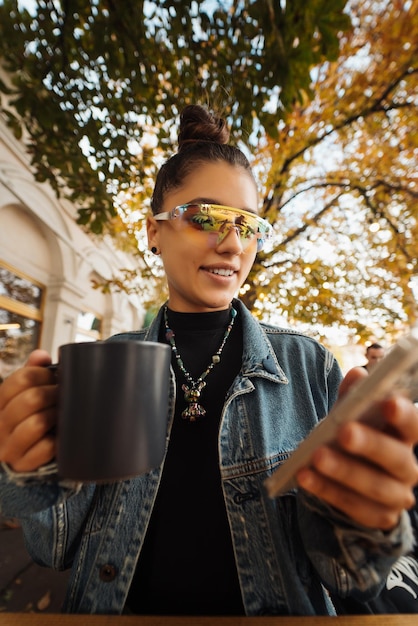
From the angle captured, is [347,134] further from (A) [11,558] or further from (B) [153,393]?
(A) [11,558]

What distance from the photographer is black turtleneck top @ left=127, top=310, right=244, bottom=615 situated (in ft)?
2.78

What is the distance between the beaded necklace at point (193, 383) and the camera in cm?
100

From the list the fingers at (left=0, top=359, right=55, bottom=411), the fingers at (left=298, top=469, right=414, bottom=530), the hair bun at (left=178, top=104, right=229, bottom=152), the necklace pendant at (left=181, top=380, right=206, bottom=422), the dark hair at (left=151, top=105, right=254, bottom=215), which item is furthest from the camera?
the hair bun at (left=178, top=104, right=229, bottom=152)

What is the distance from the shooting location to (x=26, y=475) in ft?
1.99

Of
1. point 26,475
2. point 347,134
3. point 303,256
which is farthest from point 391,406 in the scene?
point 347,134

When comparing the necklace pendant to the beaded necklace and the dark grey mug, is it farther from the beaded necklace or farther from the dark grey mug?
the dark grey mug

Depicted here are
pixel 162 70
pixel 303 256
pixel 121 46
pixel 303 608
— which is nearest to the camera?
pixel 303 608

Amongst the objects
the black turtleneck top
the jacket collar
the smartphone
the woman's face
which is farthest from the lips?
the smartphone

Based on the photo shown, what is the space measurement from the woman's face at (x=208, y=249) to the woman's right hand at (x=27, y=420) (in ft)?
1.88

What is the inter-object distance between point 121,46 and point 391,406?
2703 mm

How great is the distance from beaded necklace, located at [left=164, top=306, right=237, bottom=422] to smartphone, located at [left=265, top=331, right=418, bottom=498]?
21.7 inches

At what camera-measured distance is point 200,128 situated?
1.32 m

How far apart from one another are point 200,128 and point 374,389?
128cm

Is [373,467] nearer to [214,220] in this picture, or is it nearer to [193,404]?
[193,404]
